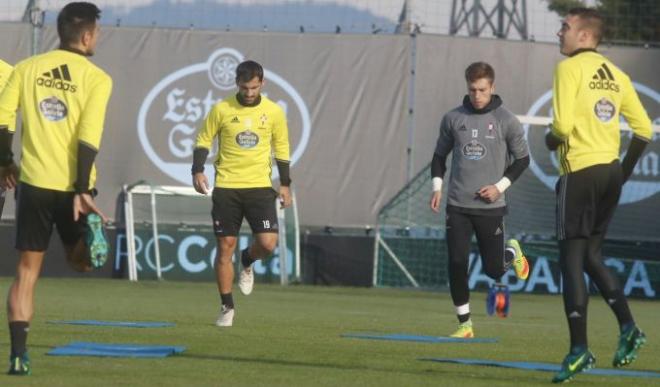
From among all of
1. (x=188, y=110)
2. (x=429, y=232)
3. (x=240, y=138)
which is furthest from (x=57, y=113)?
(x=188, y=110)

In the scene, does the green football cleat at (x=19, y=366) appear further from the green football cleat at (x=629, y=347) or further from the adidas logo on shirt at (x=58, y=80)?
the green football cleat at (x=629, y=347)

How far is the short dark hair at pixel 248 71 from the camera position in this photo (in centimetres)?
1339

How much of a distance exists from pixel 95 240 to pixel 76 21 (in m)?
1.19

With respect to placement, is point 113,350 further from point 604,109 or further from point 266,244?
point 266,244

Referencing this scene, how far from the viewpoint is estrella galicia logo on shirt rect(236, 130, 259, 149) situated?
13.9 meters

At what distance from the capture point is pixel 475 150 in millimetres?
12836

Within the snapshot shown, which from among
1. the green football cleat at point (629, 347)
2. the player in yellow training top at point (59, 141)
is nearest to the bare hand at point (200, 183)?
the player in yellow training top at point (59, 141)

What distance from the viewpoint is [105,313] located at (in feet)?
49.1

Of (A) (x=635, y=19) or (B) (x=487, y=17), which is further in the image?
(A) (x=635, y=19)

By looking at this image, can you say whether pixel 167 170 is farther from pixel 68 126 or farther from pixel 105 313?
pixel 68 126

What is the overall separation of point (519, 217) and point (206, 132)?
420 inches

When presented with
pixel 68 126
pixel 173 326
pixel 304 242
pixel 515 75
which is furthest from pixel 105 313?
pixel 515 75

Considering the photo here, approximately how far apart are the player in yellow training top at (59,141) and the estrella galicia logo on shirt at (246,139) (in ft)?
17.3

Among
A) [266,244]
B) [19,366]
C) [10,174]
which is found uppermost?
[10,174]
